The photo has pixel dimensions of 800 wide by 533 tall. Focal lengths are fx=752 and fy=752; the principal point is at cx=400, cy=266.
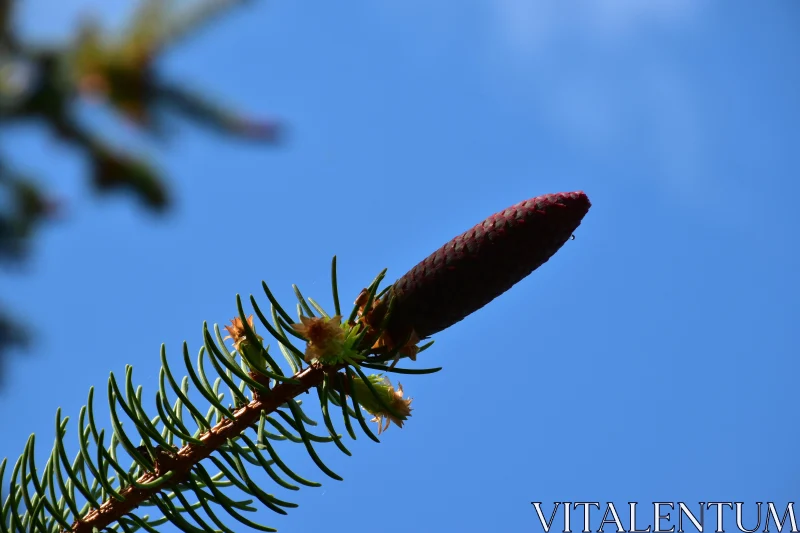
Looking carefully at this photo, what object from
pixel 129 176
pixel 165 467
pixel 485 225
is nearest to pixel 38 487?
pixel 165 467

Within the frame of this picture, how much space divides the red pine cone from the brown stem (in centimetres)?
13

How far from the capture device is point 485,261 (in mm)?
962

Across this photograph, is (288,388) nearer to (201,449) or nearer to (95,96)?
(201,449)

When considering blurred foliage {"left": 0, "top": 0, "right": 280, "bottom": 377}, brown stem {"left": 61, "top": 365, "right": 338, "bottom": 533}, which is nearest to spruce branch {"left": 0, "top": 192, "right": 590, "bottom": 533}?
brown stem {"left": 61, "top": 365, "right": 338, "bottom": 533}

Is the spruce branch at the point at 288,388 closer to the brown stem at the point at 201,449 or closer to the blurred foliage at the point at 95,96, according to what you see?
the brown stem at the point at 201,449

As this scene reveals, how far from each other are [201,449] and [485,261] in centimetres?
43

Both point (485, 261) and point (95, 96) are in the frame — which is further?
point (95, 96)

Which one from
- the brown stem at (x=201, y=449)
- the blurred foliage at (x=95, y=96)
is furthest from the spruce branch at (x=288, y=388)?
the blurred foliage at (x=95, y=96)

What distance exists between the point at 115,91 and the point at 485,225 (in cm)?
177

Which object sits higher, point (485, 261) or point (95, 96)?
point (95, 96)

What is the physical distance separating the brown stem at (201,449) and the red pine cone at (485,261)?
0.13 meters

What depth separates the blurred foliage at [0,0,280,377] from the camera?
2176 mm

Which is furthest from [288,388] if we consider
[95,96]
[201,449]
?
[95,96]

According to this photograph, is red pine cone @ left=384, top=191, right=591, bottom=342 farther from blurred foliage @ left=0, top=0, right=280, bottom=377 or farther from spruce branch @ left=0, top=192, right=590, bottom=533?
blurred foliage @ left=0, top=0, right=280, bottom=377
